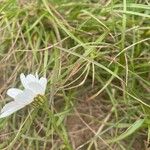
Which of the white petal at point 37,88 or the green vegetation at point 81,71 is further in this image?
the green vegetation at point 81,71

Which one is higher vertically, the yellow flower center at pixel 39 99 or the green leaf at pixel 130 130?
the yellow flower center at pixel 39 99

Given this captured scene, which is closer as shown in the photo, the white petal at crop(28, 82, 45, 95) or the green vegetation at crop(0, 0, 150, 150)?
the white petal at crop(28, 82, 45, 95)

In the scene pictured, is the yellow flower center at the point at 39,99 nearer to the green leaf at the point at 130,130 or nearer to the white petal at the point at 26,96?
the white petal at the point at 26,96

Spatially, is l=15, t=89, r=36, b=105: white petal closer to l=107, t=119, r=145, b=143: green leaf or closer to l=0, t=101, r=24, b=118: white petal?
l=0, t=101, r=24, b=118: white petal

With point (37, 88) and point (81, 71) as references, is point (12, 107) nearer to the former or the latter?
point (37, 88)

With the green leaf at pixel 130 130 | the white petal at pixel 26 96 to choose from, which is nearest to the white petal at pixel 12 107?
the white petal at pixel 26 96

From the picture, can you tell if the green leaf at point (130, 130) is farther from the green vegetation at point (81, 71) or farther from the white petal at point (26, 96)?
the white petal at point (26, 96)

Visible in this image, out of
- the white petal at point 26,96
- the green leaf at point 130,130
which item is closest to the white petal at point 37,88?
the white petal at point 26,96

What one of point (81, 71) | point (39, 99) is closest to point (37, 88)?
point (39, 99)

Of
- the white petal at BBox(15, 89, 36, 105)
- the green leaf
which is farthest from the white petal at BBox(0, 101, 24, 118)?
the green leaf

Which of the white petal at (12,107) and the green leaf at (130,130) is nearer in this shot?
the white petal at (12,107)
